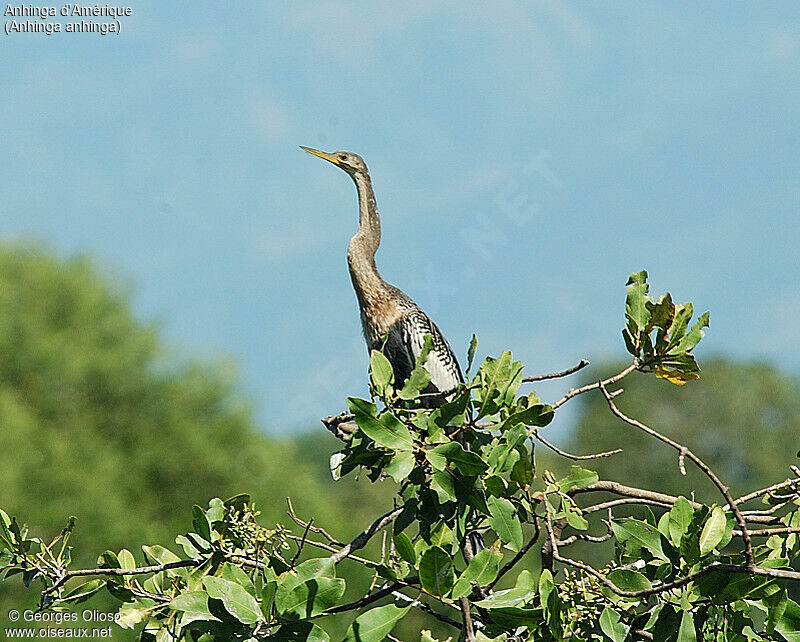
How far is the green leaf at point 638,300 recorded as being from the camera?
2.27m

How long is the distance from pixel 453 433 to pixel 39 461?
60.7 feet

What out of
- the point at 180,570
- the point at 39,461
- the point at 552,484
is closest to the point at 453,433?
the point at 552,484

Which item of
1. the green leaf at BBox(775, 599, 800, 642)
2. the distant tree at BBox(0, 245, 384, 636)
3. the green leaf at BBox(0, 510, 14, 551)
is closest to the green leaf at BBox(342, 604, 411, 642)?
the green leaf at BBox(775, 599, 800, 642)

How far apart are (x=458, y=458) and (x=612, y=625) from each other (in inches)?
16.1

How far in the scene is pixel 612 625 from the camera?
74.0 inches

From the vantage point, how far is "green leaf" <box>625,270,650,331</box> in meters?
2.27

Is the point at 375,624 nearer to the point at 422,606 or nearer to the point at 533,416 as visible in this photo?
the point at 422,606

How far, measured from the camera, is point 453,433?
6.72 feet

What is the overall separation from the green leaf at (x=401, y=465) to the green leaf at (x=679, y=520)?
0.50 metres

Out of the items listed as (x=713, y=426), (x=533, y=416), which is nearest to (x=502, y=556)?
(x=533, y=416)

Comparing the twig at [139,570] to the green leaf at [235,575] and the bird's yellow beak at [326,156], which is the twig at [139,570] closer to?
the green leaf at [235,575]

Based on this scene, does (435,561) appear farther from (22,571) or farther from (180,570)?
(22,571)

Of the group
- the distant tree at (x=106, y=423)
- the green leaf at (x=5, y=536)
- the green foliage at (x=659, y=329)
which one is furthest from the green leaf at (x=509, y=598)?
the distant tree at (x=106, y=423)

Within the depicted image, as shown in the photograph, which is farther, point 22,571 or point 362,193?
point 362,193
